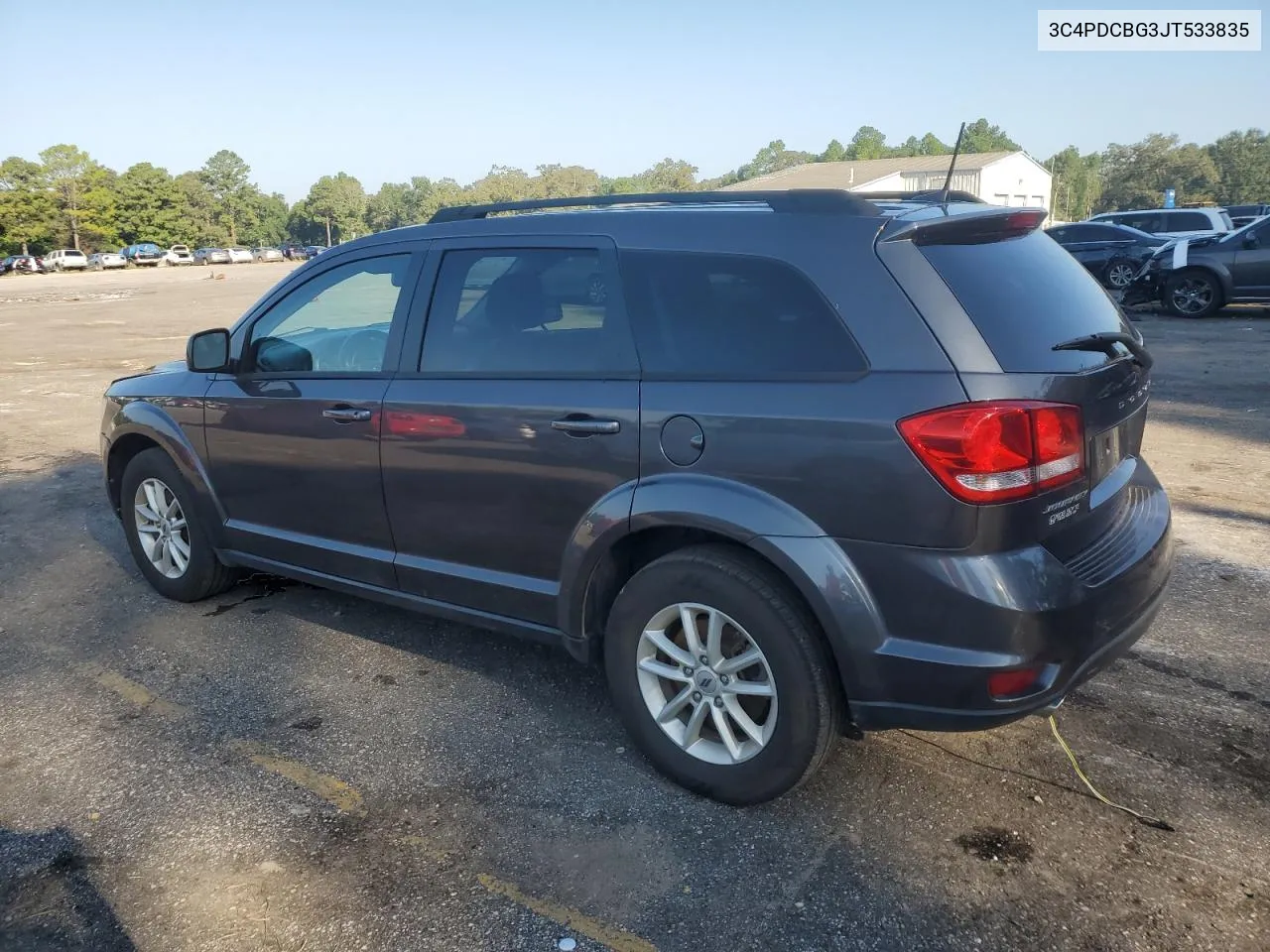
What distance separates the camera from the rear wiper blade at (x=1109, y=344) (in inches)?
112

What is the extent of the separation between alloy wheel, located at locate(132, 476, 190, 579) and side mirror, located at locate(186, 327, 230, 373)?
72 centimetres

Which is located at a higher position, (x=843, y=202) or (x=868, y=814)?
(x=843, y=202)

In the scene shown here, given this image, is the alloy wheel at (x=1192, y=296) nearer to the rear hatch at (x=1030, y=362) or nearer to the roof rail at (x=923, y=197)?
the roof rail at (x=923, y=197)

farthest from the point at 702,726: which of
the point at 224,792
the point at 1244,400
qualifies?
the point at 1244,400

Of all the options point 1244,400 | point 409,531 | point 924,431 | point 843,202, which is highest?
point 843,202

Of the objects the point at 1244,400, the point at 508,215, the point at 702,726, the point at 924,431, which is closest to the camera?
the point at 924,431

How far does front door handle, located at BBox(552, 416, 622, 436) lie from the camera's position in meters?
3.10

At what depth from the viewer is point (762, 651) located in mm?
2875

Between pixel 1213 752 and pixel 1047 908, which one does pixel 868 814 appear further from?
pixel 1213 752

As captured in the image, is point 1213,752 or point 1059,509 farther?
point 1213,752

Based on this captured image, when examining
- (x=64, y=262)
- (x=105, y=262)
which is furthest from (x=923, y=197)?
(x=105, y=262)

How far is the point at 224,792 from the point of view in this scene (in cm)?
324

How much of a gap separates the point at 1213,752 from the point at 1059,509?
4.13 feet

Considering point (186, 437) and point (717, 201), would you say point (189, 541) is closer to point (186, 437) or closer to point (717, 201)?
point (186, 437)
